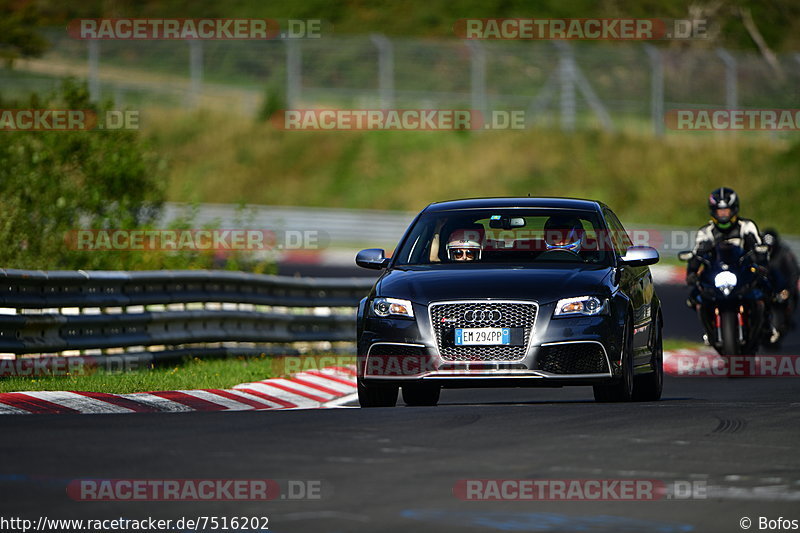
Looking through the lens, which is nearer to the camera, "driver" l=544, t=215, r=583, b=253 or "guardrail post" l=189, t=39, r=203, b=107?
"driver" l=544, t=215, r=583, b=253

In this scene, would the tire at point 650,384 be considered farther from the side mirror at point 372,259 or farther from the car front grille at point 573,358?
the side mirror at point 372,259

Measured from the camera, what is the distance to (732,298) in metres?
17.2

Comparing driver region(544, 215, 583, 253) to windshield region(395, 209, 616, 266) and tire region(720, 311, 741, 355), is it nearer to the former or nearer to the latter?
windshield region(395, 209, 616, 266)

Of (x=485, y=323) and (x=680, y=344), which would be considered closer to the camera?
(x=485, y=323)

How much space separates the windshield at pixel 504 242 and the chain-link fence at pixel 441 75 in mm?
31832

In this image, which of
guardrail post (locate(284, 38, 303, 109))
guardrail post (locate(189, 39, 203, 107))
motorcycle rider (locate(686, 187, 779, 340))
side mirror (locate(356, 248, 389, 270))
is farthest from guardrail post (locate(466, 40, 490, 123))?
side mirror (locate(356, 248, 389, 270))

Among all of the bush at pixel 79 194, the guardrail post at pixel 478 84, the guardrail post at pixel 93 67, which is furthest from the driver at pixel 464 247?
the guardrail post at pixel 93 67

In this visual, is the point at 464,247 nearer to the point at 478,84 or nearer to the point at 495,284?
the point at 495,284

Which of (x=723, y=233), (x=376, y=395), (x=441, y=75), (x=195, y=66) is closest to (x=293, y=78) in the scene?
(x=195, y=66)

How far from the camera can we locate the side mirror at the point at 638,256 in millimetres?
12781

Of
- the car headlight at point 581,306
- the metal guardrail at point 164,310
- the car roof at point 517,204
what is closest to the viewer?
the car headlight at point 581,306

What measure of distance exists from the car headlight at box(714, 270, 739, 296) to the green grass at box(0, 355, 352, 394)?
4.25 meters

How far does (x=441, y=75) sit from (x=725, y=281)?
1266 inches

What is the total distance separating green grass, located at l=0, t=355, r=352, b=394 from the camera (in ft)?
44.7
